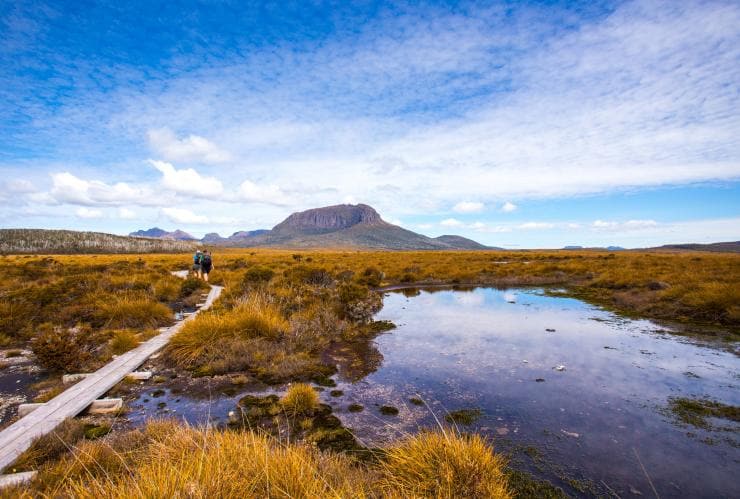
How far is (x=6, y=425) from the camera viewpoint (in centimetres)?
575

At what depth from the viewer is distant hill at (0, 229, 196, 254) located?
100 meters

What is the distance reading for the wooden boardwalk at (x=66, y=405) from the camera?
4855 millimetres

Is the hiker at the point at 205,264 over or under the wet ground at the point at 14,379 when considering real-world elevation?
over

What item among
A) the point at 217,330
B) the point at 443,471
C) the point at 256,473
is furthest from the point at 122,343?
the point at 443,471

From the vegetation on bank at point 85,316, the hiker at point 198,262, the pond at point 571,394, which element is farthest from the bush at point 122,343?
the hiker at point 198,262

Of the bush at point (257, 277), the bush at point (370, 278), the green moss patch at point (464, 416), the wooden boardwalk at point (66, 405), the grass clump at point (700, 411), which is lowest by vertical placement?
the green moss patch at point (464, 416)

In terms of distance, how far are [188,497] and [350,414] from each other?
4380mm

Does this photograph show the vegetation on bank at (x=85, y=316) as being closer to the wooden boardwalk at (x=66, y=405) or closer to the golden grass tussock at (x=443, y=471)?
the wooden boardwalk at (x=66, y=405)

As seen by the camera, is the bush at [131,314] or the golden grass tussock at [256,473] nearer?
the golden grass tussock at [256,473]

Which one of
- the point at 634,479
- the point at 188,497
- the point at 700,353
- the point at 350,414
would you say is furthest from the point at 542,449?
the point at 700,353

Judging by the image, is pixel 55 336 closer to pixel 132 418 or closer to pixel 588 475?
pixel 132 418

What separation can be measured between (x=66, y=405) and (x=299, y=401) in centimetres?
410

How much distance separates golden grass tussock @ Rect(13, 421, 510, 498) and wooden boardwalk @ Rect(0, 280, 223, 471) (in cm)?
81

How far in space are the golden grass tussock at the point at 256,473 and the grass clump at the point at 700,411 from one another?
17.2 feet
